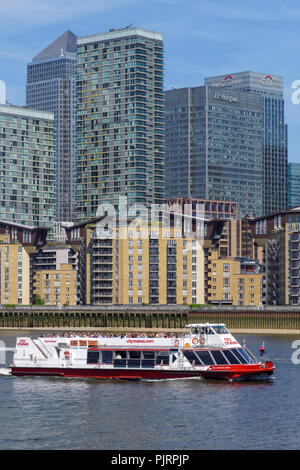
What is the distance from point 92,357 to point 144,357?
6276mm

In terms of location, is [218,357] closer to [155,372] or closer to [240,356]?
[240,356]

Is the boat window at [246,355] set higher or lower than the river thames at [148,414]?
higher

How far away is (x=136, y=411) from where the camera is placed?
96125 millimetres

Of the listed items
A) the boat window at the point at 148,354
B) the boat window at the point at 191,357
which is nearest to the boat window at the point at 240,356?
the boat window at the point at 191,357

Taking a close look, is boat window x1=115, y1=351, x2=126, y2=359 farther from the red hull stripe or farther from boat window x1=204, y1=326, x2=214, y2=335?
boat window x1=204, y1=326, x2=214, y2=335

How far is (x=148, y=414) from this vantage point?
3725 inches

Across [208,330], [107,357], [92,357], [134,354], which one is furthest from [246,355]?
[92,357]

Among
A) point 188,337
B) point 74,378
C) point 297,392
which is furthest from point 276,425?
point 74,378

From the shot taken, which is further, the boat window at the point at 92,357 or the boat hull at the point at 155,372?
the boat window at the point at 92,357

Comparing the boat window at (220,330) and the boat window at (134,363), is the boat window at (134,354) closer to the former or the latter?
the boat window at (134,363)

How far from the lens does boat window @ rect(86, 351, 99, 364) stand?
4692 inches

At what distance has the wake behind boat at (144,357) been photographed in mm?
115938

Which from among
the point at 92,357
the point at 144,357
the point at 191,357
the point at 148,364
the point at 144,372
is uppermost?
the point at 191,357
